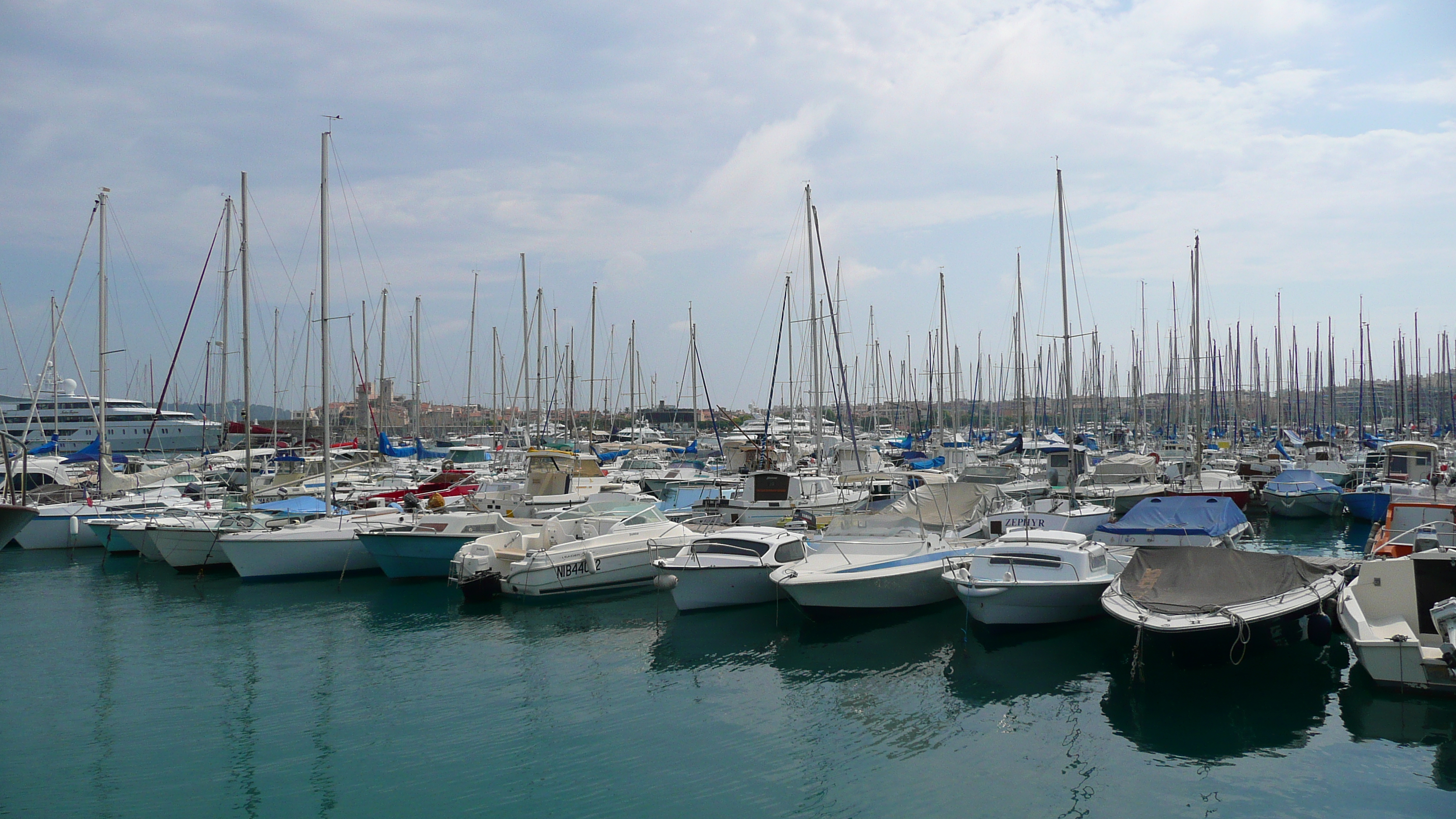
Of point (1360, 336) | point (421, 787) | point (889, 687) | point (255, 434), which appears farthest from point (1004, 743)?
point (1360, 336)

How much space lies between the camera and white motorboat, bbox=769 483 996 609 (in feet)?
67.5

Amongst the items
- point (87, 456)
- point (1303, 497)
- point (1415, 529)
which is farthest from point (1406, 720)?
point (87, 456)

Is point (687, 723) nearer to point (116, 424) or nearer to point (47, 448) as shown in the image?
point (47, 448)

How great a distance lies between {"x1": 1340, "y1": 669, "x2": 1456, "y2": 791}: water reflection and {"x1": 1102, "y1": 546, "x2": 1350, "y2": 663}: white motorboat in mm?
1718

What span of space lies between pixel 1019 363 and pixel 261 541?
156 ft

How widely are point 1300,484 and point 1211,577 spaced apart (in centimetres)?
2692

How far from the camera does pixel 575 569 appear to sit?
24.5 metres

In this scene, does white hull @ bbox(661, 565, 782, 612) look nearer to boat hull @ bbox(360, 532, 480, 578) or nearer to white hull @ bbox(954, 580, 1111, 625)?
white hull @ bbox(954, 580, 1111, 625)

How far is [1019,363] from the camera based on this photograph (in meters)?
60.0

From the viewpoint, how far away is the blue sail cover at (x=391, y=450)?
5519cm

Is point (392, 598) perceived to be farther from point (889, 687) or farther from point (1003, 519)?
point (1003, 519)

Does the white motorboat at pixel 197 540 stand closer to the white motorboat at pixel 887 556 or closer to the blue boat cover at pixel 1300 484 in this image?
the white motorboat at pixel 887 556

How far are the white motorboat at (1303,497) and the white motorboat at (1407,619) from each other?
23.9 metres

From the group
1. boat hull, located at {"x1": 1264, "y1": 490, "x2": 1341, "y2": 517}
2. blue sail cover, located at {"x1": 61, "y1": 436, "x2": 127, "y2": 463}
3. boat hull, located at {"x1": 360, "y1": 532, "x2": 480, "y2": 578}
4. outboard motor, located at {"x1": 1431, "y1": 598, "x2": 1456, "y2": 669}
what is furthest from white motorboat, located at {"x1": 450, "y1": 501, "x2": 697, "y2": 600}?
blue sail cover, located at {"x1": 61, "y1": 436, "x2": 127, "y2": 463}
